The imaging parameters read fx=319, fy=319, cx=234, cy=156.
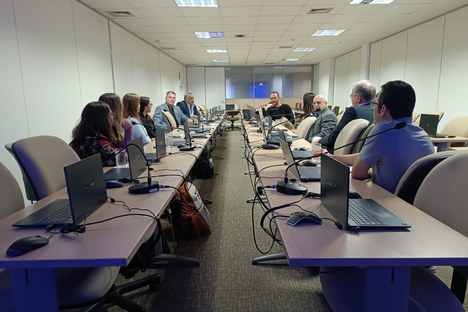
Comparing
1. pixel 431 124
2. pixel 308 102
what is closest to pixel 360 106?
pixel 431 124

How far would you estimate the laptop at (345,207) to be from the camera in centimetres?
119

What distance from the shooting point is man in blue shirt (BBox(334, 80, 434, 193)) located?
1.74m

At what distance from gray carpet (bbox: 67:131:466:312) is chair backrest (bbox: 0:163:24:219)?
0.80 m

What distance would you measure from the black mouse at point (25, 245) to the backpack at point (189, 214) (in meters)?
1.70

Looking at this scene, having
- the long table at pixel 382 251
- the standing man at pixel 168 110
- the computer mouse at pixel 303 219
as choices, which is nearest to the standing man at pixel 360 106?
the long table at pixel 382 251

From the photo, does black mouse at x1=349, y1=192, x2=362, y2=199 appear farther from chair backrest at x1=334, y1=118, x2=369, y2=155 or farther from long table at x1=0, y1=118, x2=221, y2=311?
chair backrest at x1=334, y1=118, x2=369, y2=155

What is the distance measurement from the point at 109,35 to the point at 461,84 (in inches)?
241

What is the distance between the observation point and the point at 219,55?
1074 centimetres

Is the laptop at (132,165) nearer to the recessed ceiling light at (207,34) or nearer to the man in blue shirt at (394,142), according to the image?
the man in blue shirt at (394,142)

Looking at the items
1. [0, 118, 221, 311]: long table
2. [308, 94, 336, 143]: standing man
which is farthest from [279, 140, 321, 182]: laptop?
[308, 94, 336, 143]: standing man

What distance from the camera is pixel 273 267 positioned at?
233 centimetres

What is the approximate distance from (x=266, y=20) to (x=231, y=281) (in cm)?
498

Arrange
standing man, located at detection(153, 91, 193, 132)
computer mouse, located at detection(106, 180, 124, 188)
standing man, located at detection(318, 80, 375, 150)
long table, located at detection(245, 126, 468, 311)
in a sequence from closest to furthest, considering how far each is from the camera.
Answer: long table, located at detection(245, 126, 468, 311), computer mouse, located at detection(106, 180, 124, 188), standing man, located at detection(318, 80, 375, 150), standing man, located at detection(153, 91, 193, 132)

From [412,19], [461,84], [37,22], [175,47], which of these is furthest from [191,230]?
[175,47]
